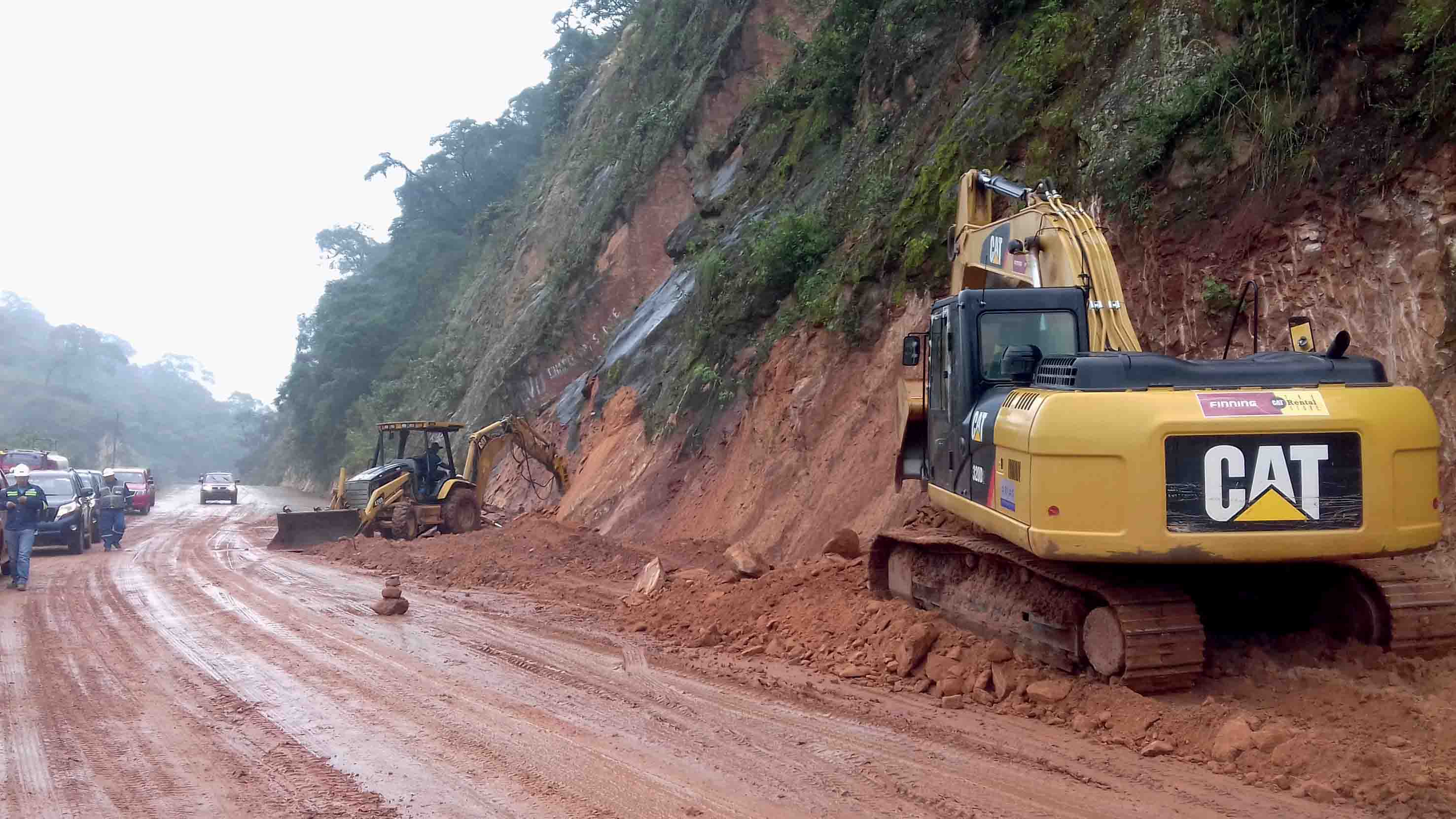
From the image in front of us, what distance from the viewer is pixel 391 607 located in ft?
37.0

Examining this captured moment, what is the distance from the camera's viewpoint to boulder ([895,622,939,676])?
24.8 feet

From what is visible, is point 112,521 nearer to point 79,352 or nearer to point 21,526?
point 21,526

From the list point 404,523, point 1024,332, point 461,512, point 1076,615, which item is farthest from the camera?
point 461,512

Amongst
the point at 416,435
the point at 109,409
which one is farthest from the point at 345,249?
the point at 416,435

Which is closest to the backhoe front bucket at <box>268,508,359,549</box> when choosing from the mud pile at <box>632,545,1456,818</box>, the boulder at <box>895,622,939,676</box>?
the mud pile at <box>632,545,1456,818</box>

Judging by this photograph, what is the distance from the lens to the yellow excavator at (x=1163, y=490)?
19.5 ft

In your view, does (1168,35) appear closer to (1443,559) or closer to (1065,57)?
(1065,57)

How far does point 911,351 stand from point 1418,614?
391 centimetres

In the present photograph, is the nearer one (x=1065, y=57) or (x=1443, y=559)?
(x=1443, y=559)

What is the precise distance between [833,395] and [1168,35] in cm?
594

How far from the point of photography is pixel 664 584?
11.2 metres

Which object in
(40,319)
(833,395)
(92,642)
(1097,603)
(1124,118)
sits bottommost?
(92,642)

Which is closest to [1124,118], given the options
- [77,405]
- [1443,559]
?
[1443,559]

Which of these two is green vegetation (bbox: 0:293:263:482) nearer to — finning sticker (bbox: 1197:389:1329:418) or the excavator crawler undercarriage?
the excavator crawler undercarriage
